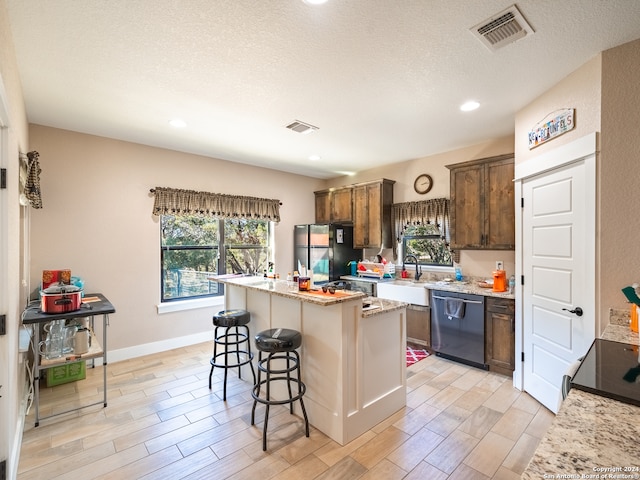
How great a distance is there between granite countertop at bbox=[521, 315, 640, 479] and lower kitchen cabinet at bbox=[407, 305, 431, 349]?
304cm

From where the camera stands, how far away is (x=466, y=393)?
119 inches

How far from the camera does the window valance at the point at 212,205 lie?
13.9ft

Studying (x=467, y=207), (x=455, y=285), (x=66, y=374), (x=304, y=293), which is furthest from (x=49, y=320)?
(x=467, y=207)

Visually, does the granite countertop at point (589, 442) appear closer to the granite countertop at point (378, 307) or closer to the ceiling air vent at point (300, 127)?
the granite countertop at point (378, 307)

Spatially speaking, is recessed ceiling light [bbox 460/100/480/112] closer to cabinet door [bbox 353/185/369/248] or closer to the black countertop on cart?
cabinet door [bbox 353/185/369/248]

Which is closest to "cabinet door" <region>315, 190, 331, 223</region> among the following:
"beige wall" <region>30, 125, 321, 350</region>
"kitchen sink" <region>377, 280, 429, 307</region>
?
"kitchen sink" <region>377, 280, 429, 307</region>

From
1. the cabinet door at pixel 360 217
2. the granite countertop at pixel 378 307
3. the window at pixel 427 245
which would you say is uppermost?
the cabinet door at pixel 360 217

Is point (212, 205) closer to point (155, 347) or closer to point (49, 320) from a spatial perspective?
point (155, 347)

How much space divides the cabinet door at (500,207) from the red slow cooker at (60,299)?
429 cm

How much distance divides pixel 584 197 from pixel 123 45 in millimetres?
3411

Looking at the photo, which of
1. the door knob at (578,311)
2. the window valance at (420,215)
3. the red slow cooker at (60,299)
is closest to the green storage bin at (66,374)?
the red slow cooker at (60,299)

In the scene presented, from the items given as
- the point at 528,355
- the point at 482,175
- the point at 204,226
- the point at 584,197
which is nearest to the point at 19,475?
the point at 204,226

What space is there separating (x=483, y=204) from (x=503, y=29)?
223 centimetres

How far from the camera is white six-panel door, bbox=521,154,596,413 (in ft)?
7.50
